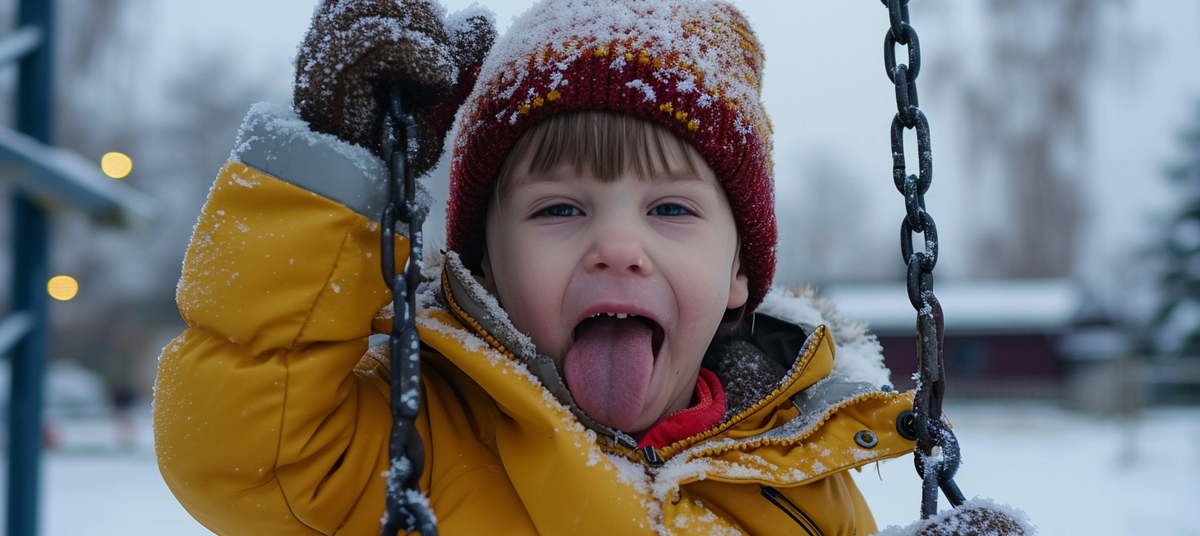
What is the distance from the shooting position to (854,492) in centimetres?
144

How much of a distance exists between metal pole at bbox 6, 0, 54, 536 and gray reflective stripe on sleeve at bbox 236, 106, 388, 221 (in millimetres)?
1620

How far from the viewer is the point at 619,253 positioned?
1145 mm

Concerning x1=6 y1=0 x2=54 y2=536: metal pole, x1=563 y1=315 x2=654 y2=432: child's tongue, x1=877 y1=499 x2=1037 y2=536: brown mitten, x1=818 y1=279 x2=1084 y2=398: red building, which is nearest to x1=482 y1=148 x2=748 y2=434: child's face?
x1=563 y1=315 x2=654 y2=432: child's tongue

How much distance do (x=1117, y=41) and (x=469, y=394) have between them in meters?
16.7

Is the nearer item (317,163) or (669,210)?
(317,163)

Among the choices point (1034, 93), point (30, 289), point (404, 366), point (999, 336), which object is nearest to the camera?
point (404, 366)

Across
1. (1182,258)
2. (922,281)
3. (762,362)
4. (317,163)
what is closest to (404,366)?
(317,163)

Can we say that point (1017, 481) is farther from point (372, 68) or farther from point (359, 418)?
point (372, 68)

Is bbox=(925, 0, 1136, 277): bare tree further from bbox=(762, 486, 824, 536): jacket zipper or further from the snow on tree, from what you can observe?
bbox=(762, 486, 824, 536): jacket zipper

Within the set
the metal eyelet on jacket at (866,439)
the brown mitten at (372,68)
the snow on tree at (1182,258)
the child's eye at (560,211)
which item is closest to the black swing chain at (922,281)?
the metal eyelet on jacket at (866,439)

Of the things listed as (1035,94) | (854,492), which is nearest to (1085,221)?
(1035,94)

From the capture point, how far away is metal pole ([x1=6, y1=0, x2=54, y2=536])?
89.1 inches

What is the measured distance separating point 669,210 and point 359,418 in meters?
0.50

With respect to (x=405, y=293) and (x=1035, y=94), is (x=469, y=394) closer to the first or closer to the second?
(x=405, y=293)
